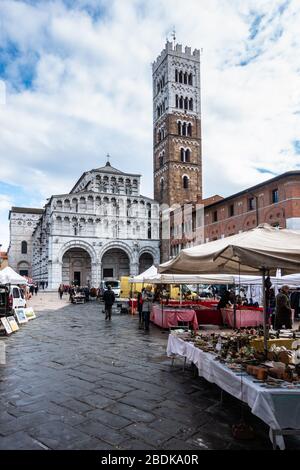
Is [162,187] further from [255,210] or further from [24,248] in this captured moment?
[24,248]

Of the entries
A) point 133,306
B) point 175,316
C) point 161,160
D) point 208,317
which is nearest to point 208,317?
point 208,317

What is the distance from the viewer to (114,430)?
3.76 m

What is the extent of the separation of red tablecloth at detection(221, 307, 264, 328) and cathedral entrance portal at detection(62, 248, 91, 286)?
32.6m

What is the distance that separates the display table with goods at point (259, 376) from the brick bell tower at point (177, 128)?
4182cm

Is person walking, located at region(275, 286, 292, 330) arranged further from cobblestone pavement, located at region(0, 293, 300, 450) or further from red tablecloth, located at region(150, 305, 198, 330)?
red tablecloth, located at region(150, 305, 198, 330)

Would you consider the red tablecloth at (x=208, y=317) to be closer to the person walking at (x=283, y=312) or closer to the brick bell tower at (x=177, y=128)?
the person walking at (x=283, y=312)

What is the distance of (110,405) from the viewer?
4.54m

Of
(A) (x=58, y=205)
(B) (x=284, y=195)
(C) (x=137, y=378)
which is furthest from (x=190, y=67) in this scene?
(C) (x=137, y=378)

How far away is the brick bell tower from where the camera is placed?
156ft

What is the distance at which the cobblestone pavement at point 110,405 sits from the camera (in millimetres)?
3523

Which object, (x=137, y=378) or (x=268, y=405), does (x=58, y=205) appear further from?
(x=268, y=405)

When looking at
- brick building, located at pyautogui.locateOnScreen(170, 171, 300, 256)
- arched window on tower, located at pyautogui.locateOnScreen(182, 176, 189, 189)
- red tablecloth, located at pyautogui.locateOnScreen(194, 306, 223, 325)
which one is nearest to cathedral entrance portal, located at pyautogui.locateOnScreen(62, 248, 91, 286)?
brick building, located at pyautogui.locateOnScreen(170, 171, 300, 256)

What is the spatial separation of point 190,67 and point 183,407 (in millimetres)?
54860

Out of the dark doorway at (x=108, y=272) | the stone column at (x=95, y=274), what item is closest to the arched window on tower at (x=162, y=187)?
the dark doorway at (x=108, y=272)
